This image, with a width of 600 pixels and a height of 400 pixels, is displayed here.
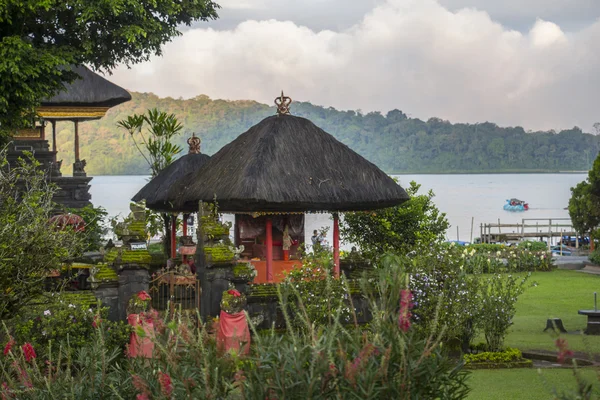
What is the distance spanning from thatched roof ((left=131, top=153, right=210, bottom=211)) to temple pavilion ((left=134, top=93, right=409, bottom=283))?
2.10 metres

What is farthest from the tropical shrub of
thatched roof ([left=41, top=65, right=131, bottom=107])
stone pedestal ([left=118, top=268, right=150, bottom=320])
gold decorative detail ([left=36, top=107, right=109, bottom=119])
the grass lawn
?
gold decorative detail ([left=36, top=107, right=109, bottom=119])

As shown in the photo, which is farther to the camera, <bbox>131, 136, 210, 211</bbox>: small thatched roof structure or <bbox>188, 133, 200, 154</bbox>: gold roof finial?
<bbox>188, 133, 200, 154</bbox>: gold roof finial

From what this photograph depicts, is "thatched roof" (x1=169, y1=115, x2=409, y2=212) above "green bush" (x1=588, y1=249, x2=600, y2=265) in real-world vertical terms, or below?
above

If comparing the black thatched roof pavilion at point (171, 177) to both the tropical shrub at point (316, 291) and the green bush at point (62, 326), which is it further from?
the green bush at point (62, 326)

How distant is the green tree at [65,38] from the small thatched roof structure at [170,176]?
12.9ft

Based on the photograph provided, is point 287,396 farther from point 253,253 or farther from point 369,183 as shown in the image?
point 253,253

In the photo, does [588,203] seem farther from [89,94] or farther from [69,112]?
[69,112]

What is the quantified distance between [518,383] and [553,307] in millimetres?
11236

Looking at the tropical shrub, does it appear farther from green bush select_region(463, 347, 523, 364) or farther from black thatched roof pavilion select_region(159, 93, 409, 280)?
black thatched roof pavilion select_region(159, 93, 409, 280)

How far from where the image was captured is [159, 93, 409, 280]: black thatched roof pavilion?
18.0m

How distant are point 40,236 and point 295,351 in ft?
17.8

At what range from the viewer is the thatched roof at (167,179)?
23119 millimetres

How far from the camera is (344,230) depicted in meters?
26.2

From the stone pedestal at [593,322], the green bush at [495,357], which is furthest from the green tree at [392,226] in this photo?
the green bush at [495,357]
